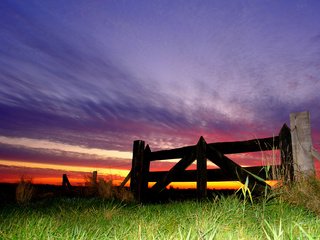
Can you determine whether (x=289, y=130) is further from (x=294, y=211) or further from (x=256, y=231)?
(x=256, y=231)

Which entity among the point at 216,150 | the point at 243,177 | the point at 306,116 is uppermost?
the point at 306,116

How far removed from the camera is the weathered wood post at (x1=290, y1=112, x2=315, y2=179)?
5.31 meters

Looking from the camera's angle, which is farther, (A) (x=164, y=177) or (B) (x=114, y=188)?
(B) (x=114, y=188)

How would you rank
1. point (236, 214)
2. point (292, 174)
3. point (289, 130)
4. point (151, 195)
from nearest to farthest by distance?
point (236, 214) → point (292, 174) → point (289, 130) → point (151, 195)

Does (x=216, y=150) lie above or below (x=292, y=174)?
above

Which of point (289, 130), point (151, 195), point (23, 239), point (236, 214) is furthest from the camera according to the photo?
point (151, 195)

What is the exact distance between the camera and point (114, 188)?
8.05 meters

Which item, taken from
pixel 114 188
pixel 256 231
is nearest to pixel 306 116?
pixel 256 231

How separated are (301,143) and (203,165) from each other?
2.06 m

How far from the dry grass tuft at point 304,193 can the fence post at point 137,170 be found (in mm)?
4408

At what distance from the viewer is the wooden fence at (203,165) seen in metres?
5.67

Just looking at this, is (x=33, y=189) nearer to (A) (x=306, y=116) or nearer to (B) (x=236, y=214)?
(B) (x=236, y=214)

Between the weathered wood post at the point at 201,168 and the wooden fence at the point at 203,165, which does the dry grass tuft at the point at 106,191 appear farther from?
the weathered wood post at the point at 201,168

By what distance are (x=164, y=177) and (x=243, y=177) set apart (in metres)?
2.16
